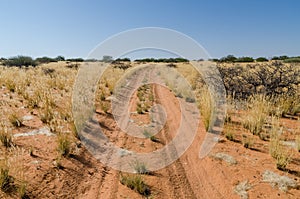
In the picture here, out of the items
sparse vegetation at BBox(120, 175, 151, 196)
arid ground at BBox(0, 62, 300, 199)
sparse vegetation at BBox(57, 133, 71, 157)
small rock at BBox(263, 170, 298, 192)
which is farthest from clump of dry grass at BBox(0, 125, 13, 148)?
small rock at BBox(263, 170, 298, 192)

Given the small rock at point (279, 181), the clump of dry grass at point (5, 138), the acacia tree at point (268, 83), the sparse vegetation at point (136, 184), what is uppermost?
the acacia tree at point (268, 83)

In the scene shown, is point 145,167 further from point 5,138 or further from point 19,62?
point 19,62

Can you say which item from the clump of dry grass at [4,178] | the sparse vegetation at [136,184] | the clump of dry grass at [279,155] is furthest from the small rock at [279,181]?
the clump of dry grass at [4,178]

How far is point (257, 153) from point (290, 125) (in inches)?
106

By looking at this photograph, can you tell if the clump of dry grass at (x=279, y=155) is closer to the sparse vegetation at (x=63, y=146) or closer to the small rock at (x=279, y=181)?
the small rock at (x=279, y=181)

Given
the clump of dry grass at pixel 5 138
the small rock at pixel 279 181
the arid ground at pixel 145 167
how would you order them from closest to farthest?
the arid ground at pixel 145 167, the small rock at pixel 279 181, the clump of dry grass at pixel 5 138

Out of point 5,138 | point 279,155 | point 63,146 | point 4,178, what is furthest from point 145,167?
point 5,138

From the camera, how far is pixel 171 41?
746 centimetres

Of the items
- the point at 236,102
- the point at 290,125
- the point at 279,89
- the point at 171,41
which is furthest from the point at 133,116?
the point at 279,89

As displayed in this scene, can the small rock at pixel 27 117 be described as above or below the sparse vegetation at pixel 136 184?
above

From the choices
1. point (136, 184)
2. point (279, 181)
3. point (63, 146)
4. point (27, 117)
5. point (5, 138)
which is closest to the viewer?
point (136, 184)

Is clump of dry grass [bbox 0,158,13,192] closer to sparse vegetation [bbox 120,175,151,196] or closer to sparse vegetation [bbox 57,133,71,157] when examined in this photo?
sparse vegetation [bbox 57,133,71,157]

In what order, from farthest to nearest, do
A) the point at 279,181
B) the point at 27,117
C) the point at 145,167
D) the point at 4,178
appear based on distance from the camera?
1. the point at 27,117
2. the point at 145,167
3. the point at 279,181
4. the point at 4,178

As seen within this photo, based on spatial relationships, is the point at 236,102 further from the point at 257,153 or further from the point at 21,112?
the point at 21,112
